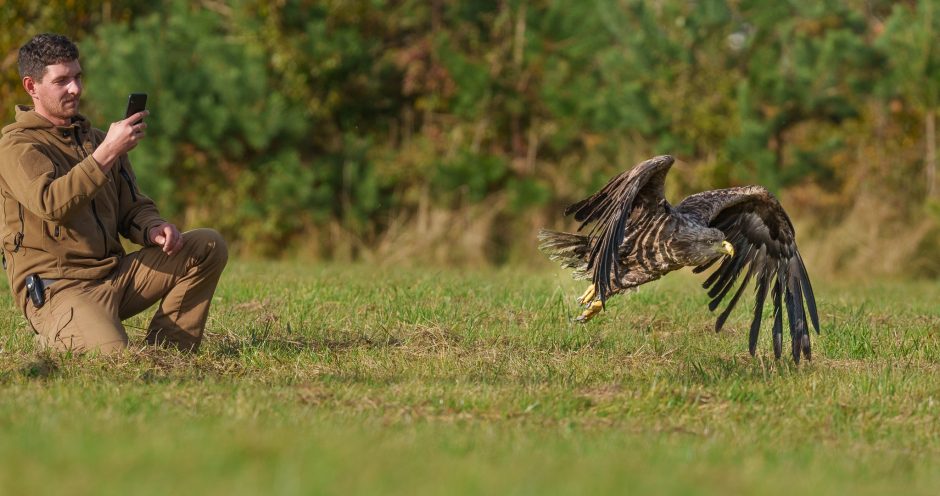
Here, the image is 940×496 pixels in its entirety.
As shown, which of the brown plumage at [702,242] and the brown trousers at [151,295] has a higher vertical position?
the brown plumage at [702,242]

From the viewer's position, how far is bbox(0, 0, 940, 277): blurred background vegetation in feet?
51.4

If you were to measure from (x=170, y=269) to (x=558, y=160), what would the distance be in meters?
10.9

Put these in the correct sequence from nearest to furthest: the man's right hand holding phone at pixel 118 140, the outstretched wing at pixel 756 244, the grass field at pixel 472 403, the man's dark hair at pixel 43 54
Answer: the grass field at pixel 472 403 < the man's right hand holding phone at pixel 118 140 < the man's dark hair at pixel 43 54 < the outstretched wing at pixel 756 244

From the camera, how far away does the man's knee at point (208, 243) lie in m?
6.86

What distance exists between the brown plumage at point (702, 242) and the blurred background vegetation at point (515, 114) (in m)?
7.33

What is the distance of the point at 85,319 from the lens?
6.53 m

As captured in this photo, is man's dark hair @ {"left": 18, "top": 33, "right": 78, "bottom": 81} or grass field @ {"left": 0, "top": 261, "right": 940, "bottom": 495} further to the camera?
man's dark hair @ {"left": 18, "top": 33, "right": 78, "bottom": 81}

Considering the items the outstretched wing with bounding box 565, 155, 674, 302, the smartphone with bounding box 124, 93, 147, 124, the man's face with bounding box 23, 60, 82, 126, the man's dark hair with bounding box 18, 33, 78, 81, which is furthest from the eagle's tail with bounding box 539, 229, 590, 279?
the man's dark hair with bounding box 18, 33, 78, 81

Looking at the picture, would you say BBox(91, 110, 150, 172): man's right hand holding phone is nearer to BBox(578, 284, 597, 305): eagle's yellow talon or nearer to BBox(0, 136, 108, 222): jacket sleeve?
BBox(0, 136, 108, 222): jacket sleeve

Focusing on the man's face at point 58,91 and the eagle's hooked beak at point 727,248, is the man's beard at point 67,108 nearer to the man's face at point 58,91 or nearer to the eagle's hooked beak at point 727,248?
the man's face at point 58,91

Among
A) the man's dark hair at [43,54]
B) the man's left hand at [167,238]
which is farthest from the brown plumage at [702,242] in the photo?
the man's dark hair at [43,54]

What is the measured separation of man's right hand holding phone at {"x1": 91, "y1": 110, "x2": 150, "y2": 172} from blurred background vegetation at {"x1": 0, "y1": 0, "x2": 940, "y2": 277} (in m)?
9.33

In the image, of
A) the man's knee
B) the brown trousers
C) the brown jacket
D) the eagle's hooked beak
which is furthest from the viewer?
the eagle's hooked beak

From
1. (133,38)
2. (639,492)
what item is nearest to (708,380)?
(639,492)
